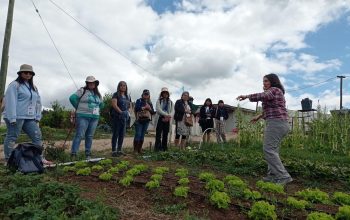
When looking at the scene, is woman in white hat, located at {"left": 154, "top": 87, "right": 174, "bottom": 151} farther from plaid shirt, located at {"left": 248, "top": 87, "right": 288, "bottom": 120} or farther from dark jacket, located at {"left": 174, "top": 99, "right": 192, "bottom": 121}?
plaid shirt, located at {"left": 248, "top": 87, "right": 288, "bottom": 120}


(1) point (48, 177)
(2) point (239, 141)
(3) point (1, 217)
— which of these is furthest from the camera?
(2) point (239, 141)

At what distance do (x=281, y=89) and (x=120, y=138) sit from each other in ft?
13.3

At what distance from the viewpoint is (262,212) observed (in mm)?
3854

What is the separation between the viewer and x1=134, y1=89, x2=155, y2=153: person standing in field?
9.39m

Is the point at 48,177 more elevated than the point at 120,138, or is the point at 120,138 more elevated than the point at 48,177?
the point at 120,138

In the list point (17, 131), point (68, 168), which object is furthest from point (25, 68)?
point (68, 168)

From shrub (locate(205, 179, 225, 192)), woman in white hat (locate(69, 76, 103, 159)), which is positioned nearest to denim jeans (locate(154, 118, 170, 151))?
woman in white hat (locate(69, 76, 103, 159))

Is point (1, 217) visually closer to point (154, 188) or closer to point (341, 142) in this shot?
point (154, 188)

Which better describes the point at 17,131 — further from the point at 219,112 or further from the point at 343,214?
the point at 219,112

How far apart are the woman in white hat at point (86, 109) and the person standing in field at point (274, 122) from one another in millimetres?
3344

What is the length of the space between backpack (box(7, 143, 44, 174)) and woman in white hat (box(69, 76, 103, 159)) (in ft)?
5.70

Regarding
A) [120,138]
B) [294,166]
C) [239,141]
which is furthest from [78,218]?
[239,141]

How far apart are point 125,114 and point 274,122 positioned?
150 inches

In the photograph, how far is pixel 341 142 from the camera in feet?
36.2
